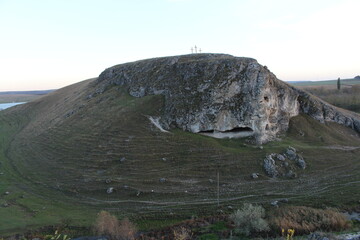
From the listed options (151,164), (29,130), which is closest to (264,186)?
(151,164)

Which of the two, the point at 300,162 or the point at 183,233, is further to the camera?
the point at 300,162

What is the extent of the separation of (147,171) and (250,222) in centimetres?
1544

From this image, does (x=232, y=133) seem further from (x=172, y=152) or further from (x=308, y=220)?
(x=308, y=220)

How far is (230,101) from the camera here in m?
44.3

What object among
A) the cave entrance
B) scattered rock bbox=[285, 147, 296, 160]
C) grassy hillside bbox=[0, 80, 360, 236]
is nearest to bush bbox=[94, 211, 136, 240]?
grassy hillside bbox=[0, 80, 360, 236]

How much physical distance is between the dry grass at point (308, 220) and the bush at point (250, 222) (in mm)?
1343

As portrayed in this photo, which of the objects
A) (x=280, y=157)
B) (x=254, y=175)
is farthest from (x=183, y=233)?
(x=280, y=157)

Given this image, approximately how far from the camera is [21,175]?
1555 inches

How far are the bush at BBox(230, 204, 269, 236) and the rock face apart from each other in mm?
18592

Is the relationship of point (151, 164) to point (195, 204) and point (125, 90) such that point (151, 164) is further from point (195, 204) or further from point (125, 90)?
point (125, 90)

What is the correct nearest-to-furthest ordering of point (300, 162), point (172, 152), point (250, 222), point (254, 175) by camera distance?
point (250, 222) → point (254, 175) → point (300, 162) → point (172, 152)

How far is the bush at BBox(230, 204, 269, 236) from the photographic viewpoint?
2377 cm

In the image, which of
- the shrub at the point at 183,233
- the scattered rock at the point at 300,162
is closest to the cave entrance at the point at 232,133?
the scattered rock at the point at 300,162

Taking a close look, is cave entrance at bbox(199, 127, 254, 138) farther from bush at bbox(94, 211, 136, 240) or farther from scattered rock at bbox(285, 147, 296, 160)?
bush at bbox(94, 211, 136, 240)
